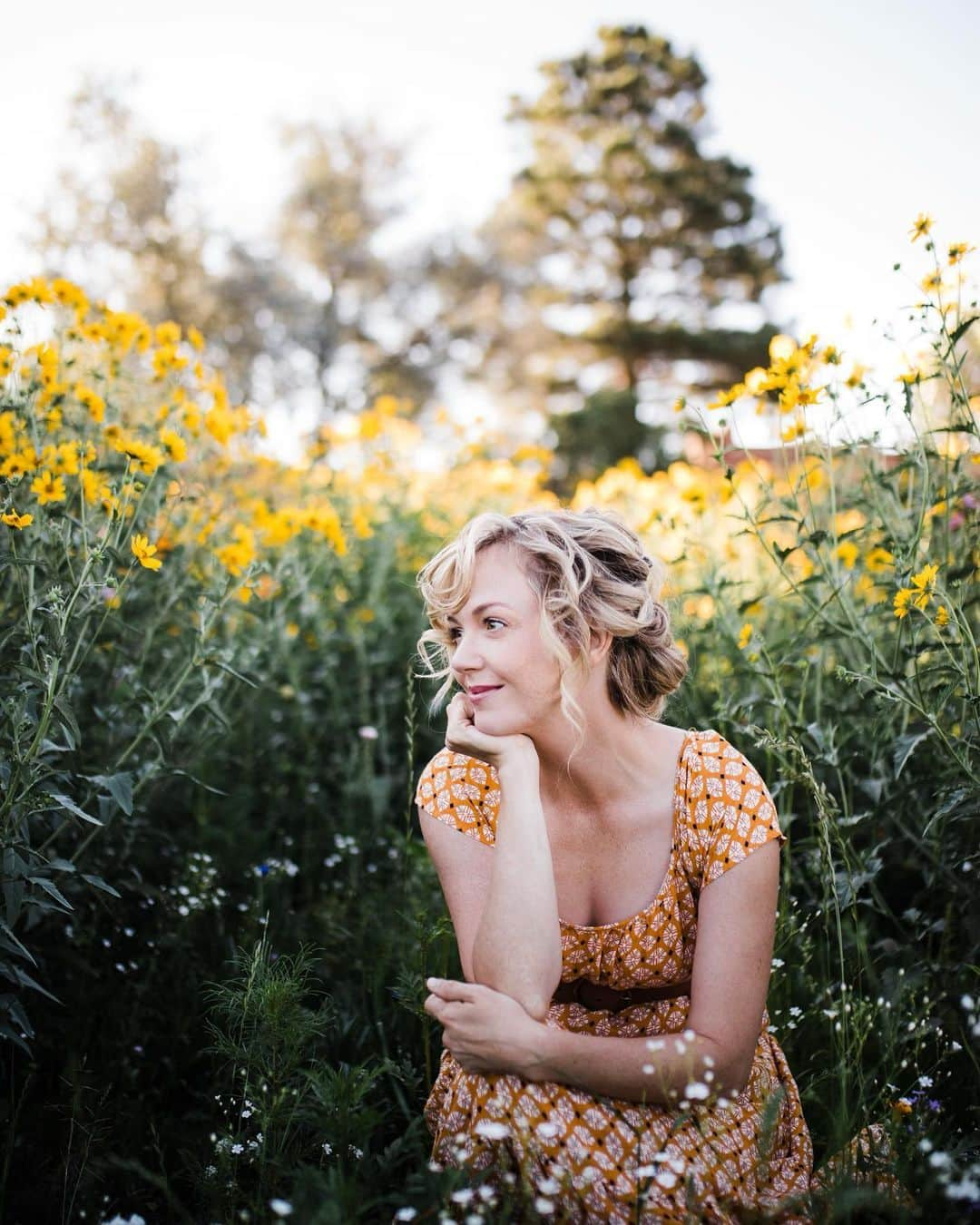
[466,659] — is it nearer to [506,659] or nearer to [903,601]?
[506,659]

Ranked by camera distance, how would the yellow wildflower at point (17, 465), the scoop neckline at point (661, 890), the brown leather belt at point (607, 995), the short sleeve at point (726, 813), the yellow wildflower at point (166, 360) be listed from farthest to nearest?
1. the yellow wildflower at point (166, 360)
2. the yellow wildflower at point (17, 465)
3. the brown leather belt at point (607, 995)
4. the scoop neckline at point (661, 890)
5. the short sleeve at point (726, 813)

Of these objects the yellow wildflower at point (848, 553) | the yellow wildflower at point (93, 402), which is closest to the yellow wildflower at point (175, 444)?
the yellow wildflower at point (93, 402)

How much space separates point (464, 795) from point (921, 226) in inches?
65.5

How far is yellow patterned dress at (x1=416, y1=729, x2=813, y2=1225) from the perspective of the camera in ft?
4.94

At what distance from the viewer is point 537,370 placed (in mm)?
23625

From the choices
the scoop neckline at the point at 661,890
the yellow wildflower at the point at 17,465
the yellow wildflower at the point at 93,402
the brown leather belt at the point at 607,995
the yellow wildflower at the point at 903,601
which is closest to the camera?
the scoop neckline at the point at 661,890

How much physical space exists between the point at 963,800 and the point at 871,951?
21.8 inches

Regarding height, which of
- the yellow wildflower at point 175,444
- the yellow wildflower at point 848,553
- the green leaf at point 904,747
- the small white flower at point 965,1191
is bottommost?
the small white flower at point 965,1191

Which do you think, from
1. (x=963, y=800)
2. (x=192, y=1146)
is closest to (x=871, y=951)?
(x=963, y=800)

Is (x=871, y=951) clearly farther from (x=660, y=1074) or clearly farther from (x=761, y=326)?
(x=761, y=326)

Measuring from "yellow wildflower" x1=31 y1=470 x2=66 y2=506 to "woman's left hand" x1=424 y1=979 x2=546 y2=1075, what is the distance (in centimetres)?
137

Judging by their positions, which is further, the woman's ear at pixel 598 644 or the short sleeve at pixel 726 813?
the woman's ear at pixel 598 644

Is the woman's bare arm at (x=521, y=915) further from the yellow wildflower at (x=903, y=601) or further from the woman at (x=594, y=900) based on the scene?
the yellow wildflower at (x=903, y=601)

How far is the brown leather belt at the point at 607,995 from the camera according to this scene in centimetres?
193
